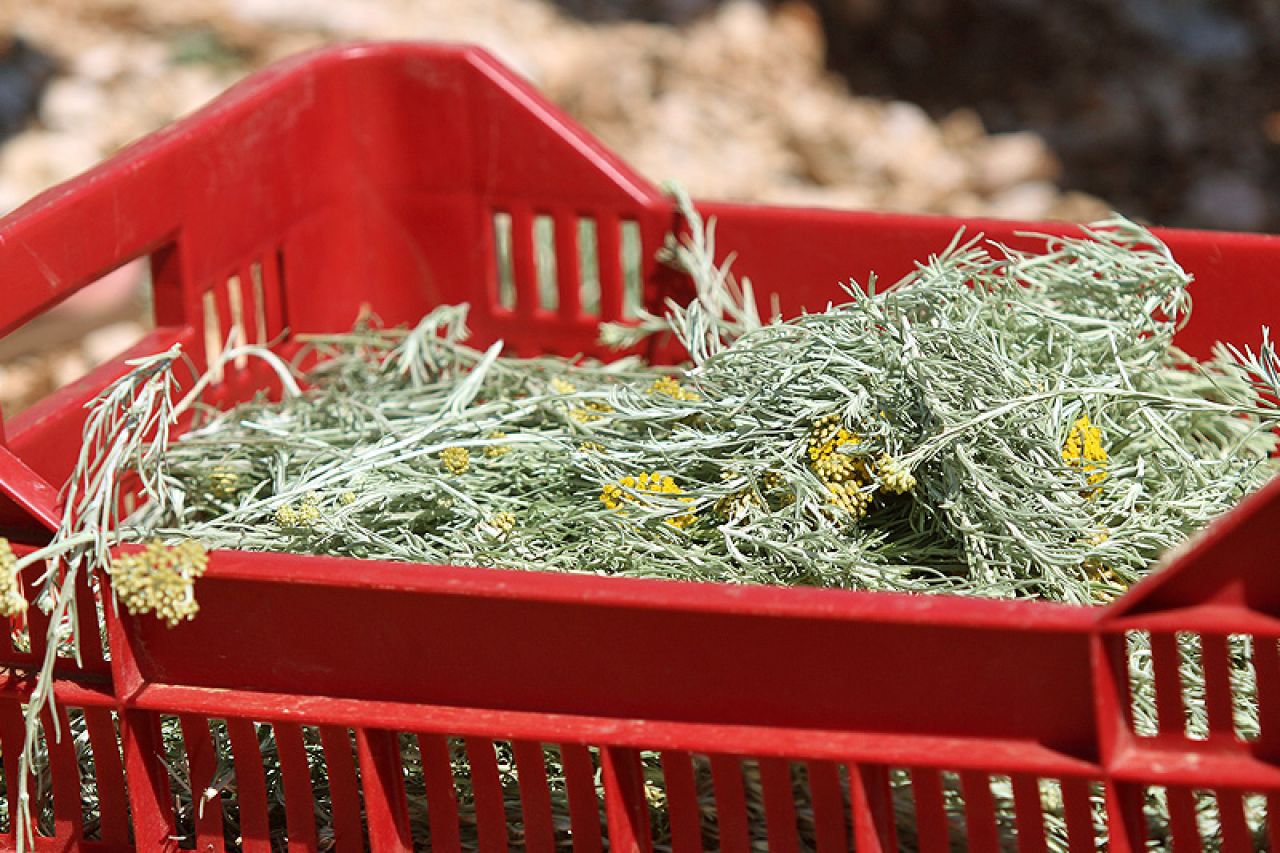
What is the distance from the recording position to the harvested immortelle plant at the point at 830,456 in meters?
1.60

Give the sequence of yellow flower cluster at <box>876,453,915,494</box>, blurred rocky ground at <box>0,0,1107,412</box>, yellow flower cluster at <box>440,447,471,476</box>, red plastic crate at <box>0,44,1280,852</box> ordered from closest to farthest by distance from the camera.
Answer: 1. red plastic crate at <box>0,44,1280,852</box>
2. yellow flower cluster at <box>876,453,915,494</box>
3. yellow flower cluster at <box>440,447,471,476</box>
4. blurred rocky ground at <box>0,0,1107,412</box>

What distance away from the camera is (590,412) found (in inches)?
75.1

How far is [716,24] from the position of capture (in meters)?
4.59

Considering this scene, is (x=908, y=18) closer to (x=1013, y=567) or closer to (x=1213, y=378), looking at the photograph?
(x=1213, y=378)

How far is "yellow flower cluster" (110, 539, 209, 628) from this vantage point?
4.34 feet

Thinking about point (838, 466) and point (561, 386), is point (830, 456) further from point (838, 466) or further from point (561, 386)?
point (561, 386)

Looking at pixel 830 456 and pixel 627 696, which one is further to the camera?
pixel 830 456

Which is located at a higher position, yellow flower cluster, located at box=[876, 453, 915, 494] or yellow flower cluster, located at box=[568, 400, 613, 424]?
yellow flower cluster, located at box=[876, 453, 915, 494]

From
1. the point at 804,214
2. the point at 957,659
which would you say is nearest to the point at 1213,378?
the point at 804,214

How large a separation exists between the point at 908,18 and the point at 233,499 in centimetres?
312

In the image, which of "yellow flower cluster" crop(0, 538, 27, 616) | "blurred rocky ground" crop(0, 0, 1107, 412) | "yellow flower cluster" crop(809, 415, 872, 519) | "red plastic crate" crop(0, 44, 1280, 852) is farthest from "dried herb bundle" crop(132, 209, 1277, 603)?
"blurred rocky ground" crop(0, 0, 1107, 412)

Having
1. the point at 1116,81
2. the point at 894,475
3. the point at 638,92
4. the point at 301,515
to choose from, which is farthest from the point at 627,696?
the point at 1116,81

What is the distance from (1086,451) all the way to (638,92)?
8.93 feet

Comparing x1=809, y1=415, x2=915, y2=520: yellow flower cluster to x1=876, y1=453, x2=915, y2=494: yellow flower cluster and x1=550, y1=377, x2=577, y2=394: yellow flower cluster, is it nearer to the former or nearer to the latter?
x1=876, y1=453, x2=915, y2=494: yellow flower cluster
